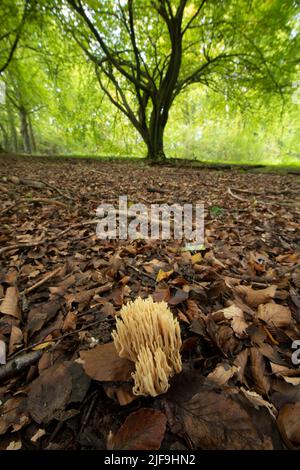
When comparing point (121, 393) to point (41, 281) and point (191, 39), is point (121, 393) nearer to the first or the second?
point (41, 281)

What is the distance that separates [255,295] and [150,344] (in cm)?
85

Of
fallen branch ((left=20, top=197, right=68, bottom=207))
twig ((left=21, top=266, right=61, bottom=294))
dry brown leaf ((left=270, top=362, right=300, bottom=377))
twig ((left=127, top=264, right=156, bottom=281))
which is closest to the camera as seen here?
dry brown leaf ((left=270, top=362, right=300, bottom=377))

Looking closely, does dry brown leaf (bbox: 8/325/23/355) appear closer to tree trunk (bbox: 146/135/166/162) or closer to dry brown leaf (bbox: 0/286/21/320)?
dry brown leaf (bbox: 0/286/21/320)

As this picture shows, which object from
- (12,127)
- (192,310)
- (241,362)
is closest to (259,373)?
(241,362)

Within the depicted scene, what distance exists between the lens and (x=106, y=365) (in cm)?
92

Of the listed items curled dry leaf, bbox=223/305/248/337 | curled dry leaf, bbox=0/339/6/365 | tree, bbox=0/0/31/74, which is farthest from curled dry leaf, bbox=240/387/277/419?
tree, bbox=0/0/31/74

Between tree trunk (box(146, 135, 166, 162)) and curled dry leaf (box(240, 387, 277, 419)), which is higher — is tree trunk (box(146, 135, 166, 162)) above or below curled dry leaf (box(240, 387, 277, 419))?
above

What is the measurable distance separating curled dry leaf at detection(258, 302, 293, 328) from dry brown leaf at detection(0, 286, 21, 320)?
4.45ft

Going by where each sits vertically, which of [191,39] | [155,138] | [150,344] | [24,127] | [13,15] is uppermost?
[191,39]

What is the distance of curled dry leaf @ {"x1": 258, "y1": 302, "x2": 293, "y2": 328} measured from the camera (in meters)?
1.19

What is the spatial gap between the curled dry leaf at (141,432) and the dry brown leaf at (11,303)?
919mm

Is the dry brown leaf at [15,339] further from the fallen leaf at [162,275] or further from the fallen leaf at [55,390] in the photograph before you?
the fallen leaf at [162,275]

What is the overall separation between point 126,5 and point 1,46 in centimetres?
623

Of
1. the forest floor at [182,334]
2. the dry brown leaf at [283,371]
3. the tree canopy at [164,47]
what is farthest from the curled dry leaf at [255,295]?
the tree canopy at [164,47]
